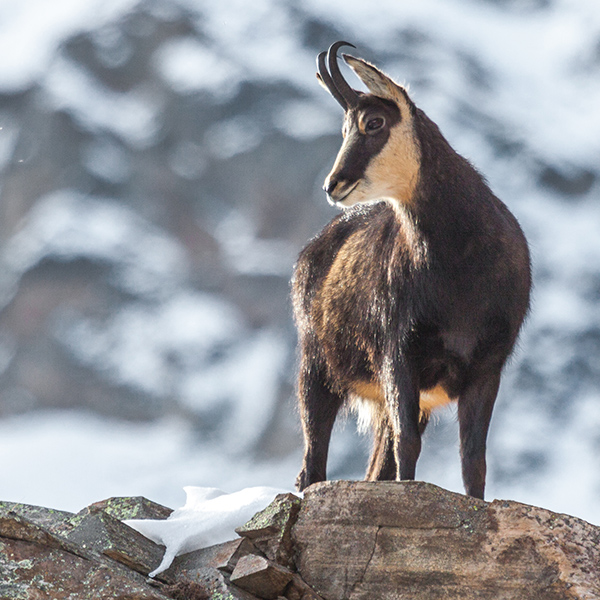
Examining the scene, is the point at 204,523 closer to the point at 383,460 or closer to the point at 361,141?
the point at 383,460

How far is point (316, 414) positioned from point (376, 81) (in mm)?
2339

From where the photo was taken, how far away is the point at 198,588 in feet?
15.4

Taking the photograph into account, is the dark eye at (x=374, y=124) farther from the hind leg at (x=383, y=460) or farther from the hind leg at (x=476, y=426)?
the hind leg at (x=383, y=460)

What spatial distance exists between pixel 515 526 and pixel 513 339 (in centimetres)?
131

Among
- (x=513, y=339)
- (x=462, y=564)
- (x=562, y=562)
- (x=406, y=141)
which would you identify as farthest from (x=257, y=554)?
(x=406, y=141)

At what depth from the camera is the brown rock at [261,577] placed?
4762mm

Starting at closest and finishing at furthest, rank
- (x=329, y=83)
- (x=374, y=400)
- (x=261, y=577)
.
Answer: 1. (x=261, y=577)
2. (x=329, y=83)
3. (x=374, y=400)

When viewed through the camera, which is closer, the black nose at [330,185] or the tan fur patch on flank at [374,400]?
the black nose at [330,185]

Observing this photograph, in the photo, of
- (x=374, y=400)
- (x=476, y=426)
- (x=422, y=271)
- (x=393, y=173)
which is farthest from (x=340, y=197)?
→ (x=374, y=400)

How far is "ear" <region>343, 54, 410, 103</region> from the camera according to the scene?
A: 5.83m

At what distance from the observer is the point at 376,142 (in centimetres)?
585

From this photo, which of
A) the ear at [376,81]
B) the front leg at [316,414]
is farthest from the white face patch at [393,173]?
the front leg at [316,414]

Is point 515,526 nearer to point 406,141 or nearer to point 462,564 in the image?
point 462,564

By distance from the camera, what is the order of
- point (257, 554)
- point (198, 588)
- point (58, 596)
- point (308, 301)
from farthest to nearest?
point (308, 301) → point (257, 554) → point (198, 588) → point (58, 596)
